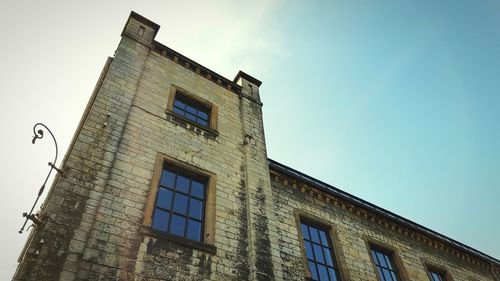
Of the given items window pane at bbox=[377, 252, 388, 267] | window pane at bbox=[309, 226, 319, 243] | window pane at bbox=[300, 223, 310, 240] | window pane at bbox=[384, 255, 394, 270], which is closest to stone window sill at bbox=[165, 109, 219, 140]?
window pane at bbox=[300, 223, 310, 240]

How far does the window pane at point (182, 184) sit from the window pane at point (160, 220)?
774mm

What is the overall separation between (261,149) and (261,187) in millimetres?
1466

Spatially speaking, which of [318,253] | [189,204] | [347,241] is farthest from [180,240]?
[347,241]

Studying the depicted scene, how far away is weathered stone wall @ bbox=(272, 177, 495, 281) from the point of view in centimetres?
827

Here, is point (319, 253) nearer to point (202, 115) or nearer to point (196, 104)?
point (202, 115)

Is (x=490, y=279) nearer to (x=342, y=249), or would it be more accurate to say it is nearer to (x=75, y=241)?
(x=342, y=249)

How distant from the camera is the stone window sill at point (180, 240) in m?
5.79

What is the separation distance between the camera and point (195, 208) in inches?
276

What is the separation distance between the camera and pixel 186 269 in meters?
5.73

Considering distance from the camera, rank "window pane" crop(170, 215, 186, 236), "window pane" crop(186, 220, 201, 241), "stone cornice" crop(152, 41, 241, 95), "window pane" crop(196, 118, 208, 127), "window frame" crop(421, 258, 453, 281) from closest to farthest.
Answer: "window pane" crop(170, 215, 186, 236) < "window pane" crop(186, 220, 201, 241) < "window pane" crop(196, 118, 208, 127) < "stone cornice" crop(152, 41, 241, 95) < "window frame" crop(421, 258, 453, 281)

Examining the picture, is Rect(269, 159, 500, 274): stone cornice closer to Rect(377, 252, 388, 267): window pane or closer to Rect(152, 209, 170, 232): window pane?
Rect(377, 252, 388, 267): window pane

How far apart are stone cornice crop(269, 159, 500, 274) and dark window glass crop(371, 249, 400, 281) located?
1.12 meters

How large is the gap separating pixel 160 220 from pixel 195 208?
2.94 ft

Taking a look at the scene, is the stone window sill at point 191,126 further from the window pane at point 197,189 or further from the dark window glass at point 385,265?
the dark window glass at point 385,265
